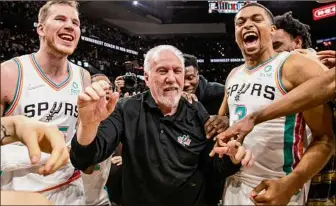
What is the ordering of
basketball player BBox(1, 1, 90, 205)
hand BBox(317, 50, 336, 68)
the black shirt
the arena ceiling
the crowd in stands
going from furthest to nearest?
1. the arena ceiling
2. the crowd in stands
3. the black shirt
4. basketball player BBox(1, 1, 90, 205)
5. hand BBox(317, 50, 336, 68)

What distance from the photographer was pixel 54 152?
0.92m

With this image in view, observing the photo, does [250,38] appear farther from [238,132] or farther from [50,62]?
[50,62]

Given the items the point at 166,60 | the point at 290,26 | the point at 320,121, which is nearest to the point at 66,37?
the point at 166,60

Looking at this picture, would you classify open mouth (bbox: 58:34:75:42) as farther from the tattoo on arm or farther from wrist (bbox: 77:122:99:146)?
the tattoo on arm

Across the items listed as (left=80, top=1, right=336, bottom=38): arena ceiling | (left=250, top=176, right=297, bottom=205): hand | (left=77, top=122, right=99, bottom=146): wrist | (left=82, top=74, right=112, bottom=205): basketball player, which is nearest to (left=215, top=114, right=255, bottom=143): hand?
(left=250, top=176, right=297, bottom=205): hand

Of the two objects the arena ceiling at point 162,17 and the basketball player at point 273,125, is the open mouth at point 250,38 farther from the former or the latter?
the arena ceiling at point 162,17

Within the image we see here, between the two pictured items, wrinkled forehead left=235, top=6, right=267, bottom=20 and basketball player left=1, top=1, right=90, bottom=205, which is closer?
basketball player left=1, top=1, right=90, bottom=205

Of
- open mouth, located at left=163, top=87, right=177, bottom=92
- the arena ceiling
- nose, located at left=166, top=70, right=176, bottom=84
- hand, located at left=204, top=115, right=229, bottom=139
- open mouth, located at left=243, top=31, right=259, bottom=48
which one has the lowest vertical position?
hand, located at left=204, top=115, right=229, bottom=139

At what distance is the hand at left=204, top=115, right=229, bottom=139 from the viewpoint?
1.85 meters

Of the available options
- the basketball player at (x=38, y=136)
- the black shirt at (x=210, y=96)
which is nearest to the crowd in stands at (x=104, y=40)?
the black shirt at (x=210, y=96)

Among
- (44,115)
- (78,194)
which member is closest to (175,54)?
(44,115)

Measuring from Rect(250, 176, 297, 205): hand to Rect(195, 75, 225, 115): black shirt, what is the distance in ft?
4.40

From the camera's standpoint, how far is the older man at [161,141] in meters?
1.81

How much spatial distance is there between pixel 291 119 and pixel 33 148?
1.33 metres
